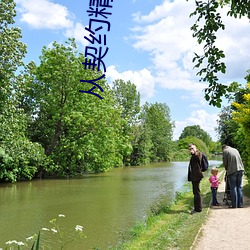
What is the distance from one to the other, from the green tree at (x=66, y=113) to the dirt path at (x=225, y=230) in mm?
17893

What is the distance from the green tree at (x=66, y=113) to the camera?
26.8 meters

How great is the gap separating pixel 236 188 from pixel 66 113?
1863cm

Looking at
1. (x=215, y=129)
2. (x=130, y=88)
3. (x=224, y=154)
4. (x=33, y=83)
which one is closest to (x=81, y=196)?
(x=224, y=154)

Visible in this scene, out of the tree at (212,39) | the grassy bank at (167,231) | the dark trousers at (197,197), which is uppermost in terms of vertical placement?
the tree at (212,39)

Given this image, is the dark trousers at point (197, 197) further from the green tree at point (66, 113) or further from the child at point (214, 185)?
the green tree at point (66, 113)

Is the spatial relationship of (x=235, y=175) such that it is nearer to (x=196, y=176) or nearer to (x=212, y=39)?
(x=196, y=176)

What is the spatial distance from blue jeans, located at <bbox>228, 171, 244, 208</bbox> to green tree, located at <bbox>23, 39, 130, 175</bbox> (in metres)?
17.2

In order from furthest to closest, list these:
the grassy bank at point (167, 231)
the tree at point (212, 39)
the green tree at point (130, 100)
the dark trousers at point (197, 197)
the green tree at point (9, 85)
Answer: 1. the green tree at point (130, 100)
2. the green tree at point (9, 85)
3. the dark trousers at point (197, 197)
4. the grassy bank at point (167, 231)
5. the tree at point (212, 39)

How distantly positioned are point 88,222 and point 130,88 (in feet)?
166

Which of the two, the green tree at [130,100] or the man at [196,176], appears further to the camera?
the green tree at [130,100]

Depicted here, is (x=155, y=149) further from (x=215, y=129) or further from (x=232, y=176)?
(x=232, y=176)

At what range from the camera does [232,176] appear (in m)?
9.98

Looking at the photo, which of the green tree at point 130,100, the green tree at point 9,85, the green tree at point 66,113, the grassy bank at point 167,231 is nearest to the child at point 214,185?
the grassy bank at point 167,231

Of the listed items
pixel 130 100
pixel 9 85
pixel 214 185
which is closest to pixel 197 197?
pixel 214 185
